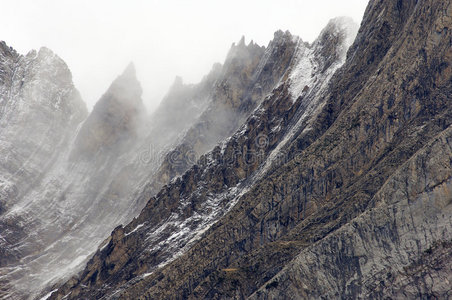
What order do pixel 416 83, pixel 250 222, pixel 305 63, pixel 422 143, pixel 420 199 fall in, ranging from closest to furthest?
pixel 420 199 < pixel 422 143 < pixel 416 83 < pixel 250 222 < pixel 305 63

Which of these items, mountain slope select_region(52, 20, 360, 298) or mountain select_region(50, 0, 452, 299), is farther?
mountain slope select_region(52, 20, 360, 298)

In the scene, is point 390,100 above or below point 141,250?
below

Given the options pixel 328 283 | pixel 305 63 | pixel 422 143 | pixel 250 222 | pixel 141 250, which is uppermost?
pixel 305 63

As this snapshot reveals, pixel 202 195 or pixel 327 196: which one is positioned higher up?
pixel 202 195

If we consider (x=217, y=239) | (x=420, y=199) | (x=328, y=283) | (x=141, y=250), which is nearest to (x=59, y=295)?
(x=141, y=250)

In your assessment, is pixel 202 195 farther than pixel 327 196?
Yes

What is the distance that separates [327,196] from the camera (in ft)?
420

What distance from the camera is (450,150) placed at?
105 meters

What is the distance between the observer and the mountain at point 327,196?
4102 inches

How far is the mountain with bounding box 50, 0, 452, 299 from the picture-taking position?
342 feet

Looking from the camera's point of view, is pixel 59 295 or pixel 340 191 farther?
pixel 59 295

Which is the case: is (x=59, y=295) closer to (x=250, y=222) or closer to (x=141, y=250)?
(x=141, y=250)

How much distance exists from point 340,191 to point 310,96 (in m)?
51.5

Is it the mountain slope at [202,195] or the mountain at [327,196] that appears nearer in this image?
the mountain at [327,196]
